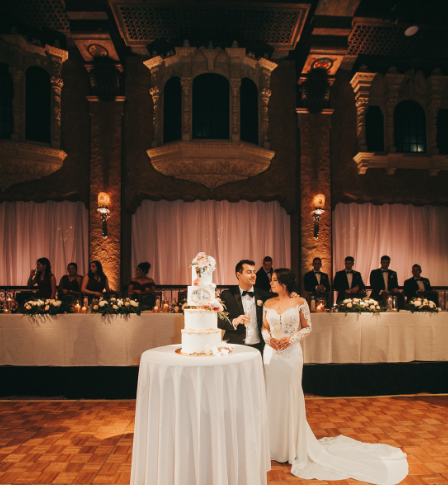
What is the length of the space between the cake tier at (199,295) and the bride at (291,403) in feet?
2.78

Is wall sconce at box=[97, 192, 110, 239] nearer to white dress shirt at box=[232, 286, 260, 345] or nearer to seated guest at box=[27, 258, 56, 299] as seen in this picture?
seated guest at box=[27, 258, 56, 299]

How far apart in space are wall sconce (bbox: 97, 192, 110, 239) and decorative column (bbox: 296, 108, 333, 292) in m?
4.58

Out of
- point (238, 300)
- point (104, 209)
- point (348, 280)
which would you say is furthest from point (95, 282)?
point (348, 280)

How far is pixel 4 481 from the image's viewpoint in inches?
123

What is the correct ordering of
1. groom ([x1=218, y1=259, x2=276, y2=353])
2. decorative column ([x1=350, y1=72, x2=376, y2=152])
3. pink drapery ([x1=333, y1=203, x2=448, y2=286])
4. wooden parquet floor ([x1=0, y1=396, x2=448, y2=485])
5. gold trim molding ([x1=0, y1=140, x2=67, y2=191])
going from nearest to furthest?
1. wooden parquet floor ([x1=0, y1=396, x2=448, y2=485])
2. groom ([x1=218, y1=259, x2=276, y2=353])
3. gold trim molding ([x1=0, y1=140, x2=67, y2=191])
4. decorative column ([x1=350, y1=72, x2=376, y2=152])
5. pink drapery ([x1=333, y1=203, x2=448, y2=286])

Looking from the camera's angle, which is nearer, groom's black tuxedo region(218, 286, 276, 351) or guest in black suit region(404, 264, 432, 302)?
groom's black tuxedo region(218, 286, 276, 351)

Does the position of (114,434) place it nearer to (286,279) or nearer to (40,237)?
(286,279)

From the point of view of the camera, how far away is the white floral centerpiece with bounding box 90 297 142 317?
17.7 feet

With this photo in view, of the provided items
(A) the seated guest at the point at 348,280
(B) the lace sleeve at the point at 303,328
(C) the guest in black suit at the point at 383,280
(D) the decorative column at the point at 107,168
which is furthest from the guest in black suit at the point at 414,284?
(D) the decorative column at the point at 107,168

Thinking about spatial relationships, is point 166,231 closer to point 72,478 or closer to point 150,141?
point 150,141

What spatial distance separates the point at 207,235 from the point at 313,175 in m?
3.29

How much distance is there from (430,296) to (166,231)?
6571 mm

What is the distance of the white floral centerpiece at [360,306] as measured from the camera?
5559mm

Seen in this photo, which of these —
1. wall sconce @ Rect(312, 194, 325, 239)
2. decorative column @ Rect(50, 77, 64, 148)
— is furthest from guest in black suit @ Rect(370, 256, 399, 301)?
decorative column @ Rect(50, 77, 64, 148)
